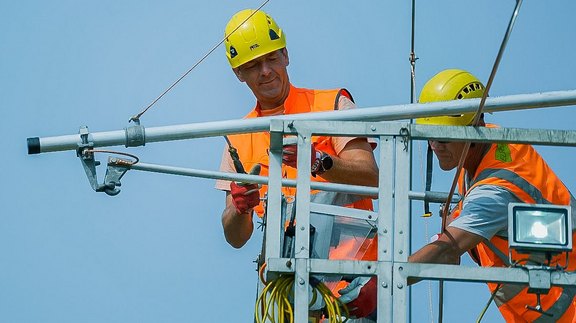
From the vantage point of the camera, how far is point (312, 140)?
743cm

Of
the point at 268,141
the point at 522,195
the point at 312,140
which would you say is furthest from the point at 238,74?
the point at 522,195

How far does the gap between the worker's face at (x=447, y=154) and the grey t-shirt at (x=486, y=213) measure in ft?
1.93

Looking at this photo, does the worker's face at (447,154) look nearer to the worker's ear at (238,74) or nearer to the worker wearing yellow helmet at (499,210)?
the worker wearing yellow helmet at (499,210)

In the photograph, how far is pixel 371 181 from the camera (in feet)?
24.0

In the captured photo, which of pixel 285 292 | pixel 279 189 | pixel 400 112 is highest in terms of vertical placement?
pixel 400 112

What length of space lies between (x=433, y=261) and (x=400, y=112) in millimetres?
697

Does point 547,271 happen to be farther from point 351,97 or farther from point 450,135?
point 351,97

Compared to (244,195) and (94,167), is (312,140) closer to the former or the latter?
(244,195)

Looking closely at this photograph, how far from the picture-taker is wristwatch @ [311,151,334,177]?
680 centimetres

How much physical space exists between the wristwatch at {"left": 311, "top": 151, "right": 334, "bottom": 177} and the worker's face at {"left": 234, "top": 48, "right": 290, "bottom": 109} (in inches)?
41.7

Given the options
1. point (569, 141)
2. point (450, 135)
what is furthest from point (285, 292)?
point (569, 141)

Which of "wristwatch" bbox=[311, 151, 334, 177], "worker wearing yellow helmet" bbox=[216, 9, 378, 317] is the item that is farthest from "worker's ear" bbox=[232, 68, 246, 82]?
"wristwatch" bbox=[311, 151, 334, 177]

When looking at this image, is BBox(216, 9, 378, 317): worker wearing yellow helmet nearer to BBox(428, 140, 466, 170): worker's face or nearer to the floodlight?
BBox(428, 140, 466, 170): worker's face

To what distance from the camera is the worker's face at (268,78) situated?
7914mm
